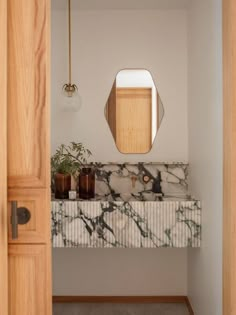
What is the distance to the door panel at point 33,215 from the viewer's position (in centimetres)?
134

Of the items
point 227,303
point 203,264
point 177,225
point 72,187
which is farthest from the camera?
point 72,187

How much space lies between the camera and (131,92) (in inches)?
123

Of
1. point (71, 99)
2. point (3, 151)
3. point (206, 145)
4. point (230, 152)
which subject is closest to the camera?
point (3, 151)

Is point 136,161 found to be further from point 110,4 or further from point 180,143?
point 110,4

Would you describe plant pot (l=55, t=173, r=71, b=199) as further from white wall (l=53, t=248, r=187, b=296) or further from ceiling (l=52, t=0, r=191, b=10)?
ceiling (l=52, t=0, r=191, b=10)

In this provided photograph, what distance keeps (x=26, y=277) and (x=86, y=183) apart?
1.47 metres

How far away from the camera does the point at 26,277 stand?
1352 mm

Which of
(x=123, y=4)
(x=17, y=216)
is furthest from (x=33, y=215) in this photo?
(x=123, y=4)

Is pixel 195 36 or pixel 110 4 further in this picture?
pixel 110 4

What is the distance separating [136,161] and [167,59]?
34.4 inches

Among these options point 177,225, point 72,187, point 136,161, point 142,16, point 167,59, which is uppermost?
point 142,16

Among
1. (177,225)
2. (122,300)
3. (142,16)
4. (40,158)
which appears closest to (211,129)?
(177,225)

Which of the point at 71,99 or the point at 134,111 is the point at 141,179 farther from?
the point at 71,99

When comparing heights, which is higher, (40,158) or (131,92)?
(131,92)
